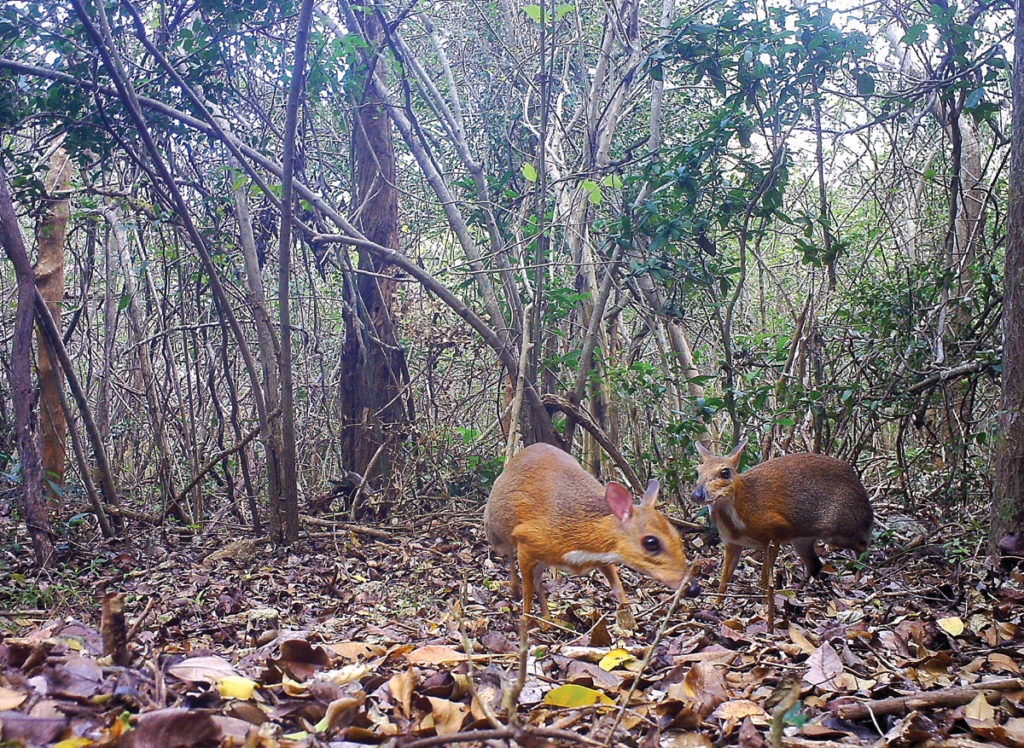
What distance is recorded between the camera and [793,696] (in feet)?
6.29

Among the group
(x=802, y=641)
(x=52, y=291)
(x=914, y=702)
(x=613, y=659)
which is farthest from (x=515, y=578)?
(x=52, y=291)

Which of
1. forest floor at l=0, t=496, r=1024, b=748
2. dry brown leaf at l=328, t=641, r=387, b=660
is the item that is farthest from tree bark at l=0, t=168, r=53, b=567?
dry brown leaf at l=328, t=641, r=387, b=660

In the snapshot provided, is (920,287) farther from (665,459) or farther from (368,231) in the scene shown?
(368,231)

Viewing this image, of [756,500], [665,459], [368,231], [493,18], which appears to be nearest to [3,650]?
[756,500]

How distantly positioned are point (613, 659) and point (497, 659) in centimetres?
45

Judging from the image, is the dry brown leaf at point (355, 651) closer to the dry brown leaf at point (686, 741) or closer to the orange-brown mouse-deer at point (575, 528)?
the orange-brown mouse-deer at point (575, 528)

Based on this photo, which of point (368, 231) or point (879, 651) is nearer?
point (879, 651)

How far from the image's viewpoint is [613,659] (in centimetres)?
333

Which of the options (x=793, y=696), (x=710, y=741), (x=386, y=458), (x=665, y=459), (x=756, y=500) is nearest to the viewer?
(x=793, y=696)

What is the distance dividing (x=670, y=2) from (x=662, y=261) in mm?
2810

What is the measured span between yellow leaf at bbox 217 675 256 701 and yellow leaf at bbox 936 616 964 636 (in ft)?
8.86

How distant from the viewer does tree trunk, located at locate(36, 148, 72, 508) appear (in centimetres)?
716

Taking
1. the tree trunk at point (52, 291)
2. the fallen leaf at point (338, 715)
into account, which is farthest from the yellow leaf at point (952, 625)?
the tree trunk at point (52, 291)

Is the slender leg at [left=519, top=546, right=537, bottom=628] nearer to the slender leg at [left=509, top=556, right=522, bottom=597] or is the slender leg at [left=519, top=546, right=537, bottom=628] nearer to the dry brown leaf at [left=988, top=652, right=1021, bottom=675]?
the slender leg at [left=509, top=556, right=522, bottom=597]
